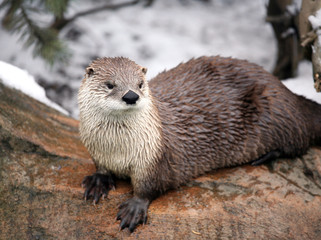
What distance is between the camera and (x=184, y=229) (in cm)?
214

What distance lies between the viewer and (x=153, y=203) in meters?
2.31

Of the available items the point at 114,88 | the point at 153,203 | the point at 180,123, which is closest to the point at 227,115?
the point at 180,123

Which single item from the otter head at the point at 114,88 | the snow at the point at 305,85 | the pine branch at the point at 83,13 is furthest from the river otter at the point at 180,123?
the pine branch at the point at 83,13

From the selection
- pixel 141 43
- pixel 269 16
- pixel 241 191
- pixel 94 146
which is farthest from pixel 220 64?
pixel 141 43

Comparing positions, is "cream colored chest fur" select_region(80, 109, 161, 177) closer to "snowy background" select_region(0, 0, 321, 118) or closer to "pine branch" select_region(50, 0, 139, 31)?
"snowy background" select_region(0, 0, 321, 118)

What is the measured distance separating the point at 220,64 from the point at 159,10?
341 cm

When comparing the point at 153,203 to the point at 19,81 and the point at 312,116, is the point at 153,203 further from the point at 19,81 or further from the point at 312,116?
the point at 19,81

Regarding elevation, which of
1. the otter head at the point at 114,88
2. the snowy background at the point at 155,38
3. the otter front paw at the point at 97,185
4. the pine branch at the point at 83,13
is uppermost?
the otter head at the point at 114,88

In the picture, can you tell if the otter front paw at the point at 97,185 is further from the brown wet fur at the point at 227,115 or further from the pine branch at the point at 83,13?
the pine branch at the point at 83,13

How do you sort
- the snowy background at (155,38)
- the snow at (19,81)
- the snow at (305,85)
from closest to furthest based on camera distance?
the snow at (19,81), the snow at (305,85), the snowy background at (155,38)

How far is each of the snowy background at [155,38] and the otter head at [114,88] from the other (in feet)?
7.46

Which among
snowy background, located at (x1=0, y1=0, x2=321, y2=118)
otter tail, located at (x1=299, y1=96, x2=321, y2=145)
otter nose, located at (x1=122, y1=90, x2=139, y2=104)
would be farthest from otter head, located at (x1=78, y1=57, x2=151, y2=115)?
snowy background, located at (x1=0, y1=0, x2=321, y2=118)

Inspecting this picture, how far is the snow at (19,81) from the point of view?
2825 mm

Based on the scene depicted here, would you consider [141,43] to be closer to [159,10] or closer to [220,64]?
[159,10]
